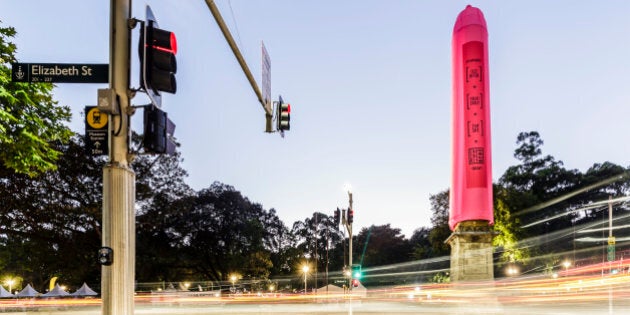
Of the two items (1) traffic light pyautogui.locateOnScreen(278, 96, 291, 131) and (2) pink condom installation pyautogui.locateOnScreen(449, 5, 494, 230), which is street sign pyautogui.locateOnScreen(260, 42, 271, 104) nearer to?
(1) traffic light pyautogui.locateOnScreen(278, 96, 291, 131)

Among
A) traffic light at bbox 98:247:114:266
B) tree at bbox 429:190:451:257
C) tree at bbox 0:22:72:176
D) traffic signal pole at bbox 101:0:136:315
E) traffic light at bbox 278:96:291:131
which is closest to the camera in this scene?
traffic light at bbox 98:247:114:266

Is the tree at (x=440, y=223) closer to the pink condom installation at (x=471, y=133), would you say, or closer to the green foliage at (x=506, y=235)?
the green foliage at (x=506, y=235)

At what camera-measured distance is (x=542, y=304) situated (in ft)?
98.8

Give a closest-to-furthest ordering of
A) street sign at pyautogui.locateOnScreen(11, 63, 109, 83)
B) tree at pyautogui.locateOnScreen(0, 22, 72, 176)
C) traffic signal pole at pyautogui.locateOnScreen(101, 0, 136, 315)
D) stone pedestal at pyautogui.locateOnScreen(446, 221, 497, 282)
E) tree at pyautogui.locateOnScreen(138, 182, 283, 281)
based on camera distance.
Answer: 1. traffic signal pole at pyautogui.locateOnScreen(101, 0, 136, 315)
2. street sign at pyautogui.locateOnScreen(11, 63, 109, 83)
3. tree at pyautogui.locateOnScreen(0, 22, 72, 176)
4. stone pedestal at pyautogui.locateOnScreen(446, 221, 497, 282)
5. tree at pyautogui.locateOnScreen(138, 182, 283, 281)

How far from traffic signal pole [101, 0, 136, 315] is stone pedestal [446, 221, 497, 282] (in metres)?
25.3

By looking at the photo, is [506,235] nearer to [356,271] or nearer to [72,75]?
[356,271]

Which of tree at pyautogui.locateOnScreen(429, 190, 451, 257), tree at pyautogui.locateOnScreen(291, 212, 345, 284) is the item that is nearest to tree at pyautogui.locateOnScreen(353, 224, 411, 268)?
tree at pyautogui.locateOnScreen(291, 212, 345, 284)

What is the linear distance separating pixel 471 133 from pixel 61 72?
2855 cm

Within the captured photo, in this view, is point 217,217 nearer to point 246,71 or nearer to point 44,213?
point 44,213

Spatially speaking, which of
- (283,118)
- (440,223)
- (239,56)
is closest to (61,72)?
(239,56)

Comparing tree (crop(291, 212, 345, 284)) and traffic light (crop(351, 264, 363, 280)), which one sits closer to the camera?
traffic light (crop(351, 264, 363, 280))

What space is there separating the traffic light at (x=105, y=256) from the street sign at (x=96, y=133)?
1.02 meters

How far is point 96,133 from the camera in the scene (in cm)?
604

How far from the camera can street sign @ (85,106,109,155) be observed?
6.02 m
